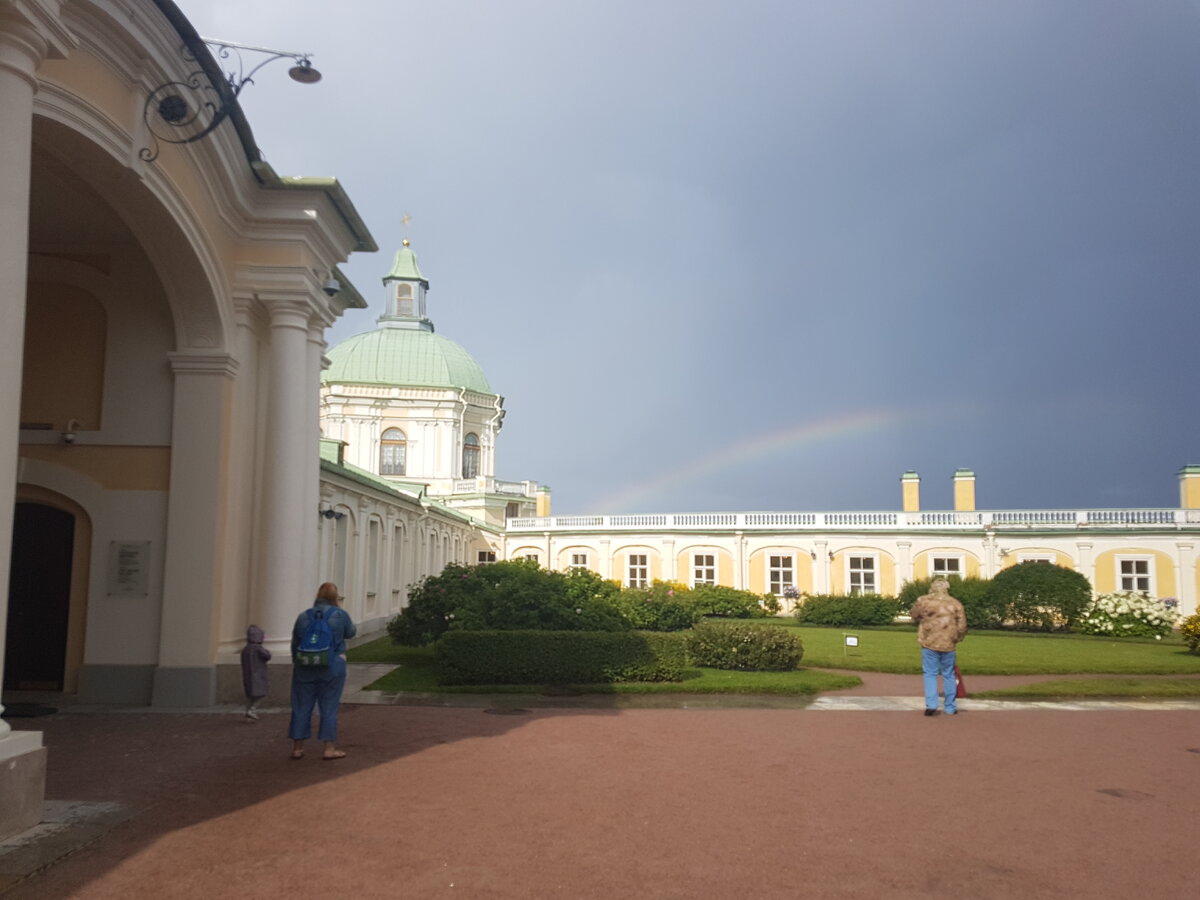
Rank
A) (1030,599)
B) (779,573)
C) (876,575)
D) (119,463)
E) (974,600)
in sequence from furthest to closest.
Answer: (779,573) < (876,575) < (974,600) < (1030,599) < (119,463)

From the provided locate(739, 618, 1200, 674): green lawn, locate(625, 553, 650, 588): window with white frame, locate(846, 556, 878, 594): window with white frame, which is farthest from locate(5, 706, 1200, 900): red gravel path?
locate(625, 553, 650, 588): window with white frame

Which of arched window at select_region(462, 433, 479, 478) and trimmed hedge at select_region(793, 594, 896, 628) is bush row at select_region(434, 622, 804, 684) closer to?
trimmed hedge at select_region(793, 594, 896, 628)

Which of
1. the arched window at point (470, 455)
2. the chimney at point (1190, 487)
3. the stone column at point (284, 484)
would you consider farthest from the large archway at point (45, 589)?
the arched window at point (470, 455)

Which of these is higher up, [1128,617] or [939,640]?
[939,640]

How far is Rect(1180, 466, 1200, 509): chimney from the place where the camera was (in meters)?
40.4

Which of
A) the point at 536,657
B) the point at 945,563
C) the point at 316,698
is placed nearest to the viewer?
the point at 316,698

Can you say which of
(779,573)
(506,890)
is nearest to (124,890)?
(506,890)

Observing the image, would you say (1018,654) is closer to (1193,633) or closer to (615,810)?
(1193,633)

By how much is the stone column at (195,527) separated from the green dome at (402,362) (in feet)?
137

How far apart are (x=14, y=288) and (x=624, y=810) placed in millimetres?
5369

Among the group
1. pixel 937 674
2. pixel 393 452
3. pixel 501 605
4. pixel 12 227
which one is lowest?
pixel 937 674

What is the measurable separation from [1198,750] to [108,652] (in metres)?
12.2

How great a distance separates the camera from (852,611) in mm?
35719

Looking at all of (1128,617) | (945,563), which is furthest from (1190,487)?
(1128,617)
